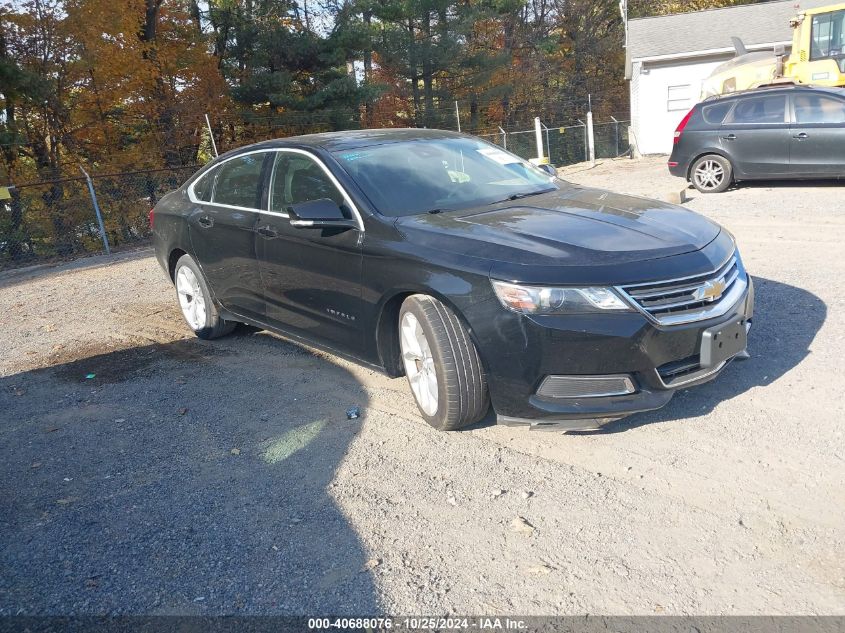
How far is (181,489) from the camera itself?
3840 millimetres

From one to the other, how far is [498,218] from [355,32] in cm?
2276

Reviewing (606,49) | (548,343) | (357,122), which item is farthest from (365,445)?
(606,49)

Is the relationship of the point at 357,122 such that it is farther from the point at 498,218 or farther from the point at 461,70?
the point at 498,218

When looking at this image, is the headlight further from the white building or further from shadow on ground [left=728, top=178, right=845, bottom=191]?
the white building

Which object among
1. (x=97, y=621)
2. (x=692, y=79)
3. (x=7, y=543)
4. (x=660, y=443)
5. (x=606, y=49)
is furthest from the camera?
(x=606, y=49)

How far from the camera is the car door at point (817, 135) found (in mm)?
11188

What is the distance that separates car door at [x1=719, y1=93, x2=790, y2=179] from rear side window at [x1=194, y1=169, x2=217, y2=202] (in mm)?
9232

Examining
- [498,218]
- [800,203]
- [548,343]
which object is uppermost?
[498,218]

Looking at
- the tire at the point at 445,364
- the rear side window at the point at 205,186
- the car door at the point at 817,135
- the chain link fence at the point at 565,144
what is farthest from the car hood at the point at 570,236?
the chain link fence at the point at 565,144

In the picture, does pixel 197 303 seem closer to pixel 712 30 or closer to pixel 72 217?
pixel 72 217

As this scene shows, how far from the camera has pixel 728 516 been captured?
10.4 feet

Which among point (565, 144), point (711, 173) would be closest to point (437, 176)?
point (711, 173)

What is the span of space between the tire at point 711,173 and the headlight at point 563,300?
32.8ft

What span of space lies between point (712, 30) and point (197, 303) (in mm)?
23008
